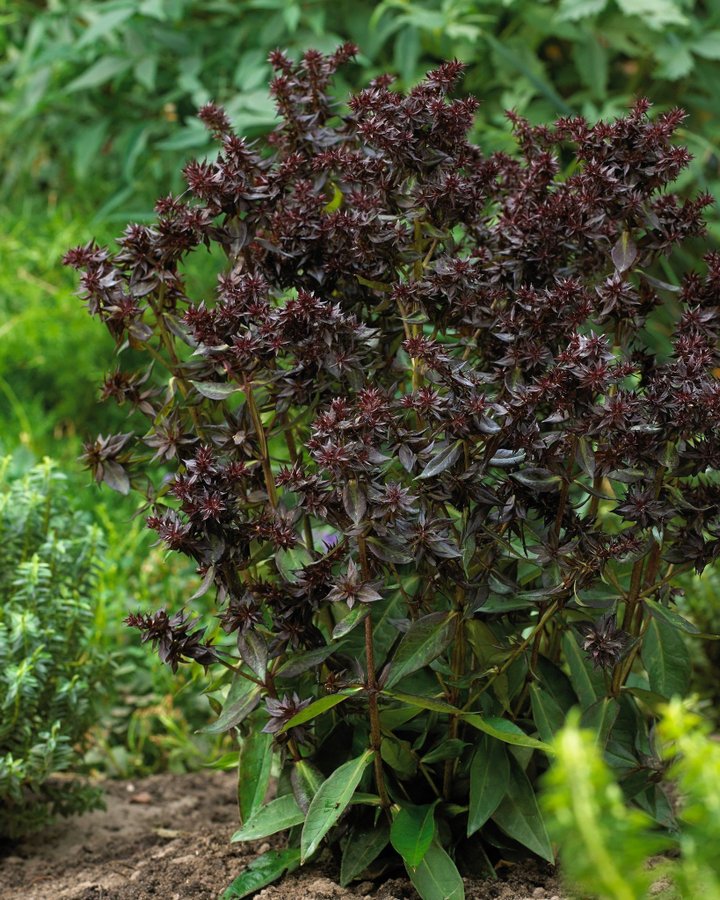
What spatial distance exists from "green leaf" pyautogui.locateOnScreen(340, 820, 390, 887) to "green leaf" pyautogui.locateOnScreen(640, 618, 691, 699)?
617 mm

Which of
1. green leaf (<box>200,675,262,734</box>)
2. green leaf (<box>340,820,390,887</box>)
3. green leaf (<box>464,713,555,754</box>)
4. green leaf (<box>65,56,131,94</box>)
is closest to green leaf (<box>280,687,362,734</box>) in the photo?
green leaf (<box>200,675,262,734</box>)

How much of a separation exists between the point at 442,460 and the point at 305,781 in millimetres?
748

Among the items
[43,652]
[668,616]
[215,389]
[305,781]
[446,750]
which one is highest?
[215,389]

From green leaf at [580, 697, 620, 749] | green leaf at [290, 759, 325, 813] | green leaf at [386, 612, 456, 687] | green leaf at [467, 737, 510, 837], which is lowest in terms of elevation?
green leaf at [290, 759, 325, 813]

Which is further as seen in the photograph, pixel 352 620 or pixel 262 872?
pixel 262 872

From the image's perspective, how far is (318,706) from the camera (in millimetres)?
2027

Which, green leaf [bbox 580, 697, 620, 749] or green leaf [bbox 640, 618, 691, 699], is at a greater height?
green leaf [bbox 640, 618, 691, 699]

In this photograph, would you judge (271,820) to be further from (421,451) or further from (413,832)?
→ (421,451)

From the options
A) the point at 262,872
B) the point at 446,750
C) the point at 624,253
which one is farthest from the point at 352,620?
the point at 624,253

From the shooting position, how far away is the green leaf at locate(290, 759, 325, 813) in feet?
7.09

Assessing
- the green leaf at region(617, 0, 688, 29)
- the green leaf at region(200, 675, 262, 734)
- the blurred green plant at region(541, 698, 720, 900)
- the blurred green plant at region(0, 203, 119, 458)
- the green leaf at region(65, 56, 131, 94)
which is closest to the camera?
the blurred green plant at region(541, 698, 720, 900)

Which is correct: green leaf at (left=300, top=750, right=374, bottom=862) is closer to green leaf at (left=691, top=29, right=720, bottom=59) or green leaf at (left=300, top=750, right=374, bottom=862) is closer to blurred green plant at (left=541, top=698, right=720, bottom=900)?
blurred green plant at (left=541, top=698, right=720, bottom=900)

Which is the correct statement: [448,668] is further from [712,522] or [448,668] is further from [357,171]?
[357,171]

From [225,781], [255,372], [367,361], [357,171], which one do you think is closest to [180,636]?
[255,372]
